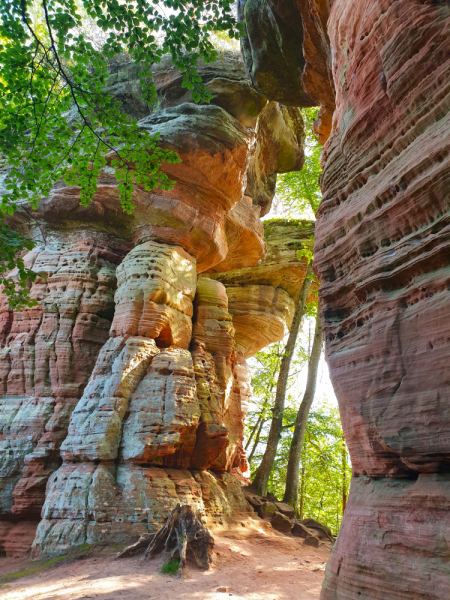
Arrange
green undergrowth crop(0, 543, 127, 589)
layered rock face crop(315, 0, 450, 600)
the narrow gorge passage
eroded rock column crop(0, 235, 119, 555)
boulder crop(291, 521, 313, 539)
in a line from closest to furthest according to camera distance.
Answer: layered rock face crop(315, 0, 450, 600), the narrow gorge passage, green undergrowth crop(0, 543, 127, 589), eroded rock column crop(0, 235, 119, 555), boulder crop(291, 521, 313, 539)

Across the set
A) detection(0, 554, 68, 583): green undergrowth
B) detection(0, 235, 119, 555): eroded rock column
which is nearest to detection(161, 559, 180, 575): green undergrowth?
detection(0, 554, 68, 583): green undergrowth

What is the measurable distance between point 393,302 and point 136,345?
8913 millimetres

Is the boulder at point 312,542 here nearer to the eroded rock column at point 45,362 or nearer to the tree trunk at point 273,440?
the tree trunk at point 273,440

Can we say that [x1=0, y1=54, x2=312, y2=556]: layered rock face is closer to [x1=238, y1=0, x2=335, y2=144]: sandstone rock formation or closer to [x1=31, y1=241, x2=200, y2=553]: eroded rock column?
[x1=31, y1=241, x2=200, y2=553]: eroded rock column

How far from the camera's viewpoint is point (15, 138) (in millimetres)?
6391

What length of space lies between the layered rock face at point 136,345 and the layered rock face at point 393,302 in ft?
23.7

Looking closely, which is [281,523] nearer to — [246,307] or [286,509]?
[286,509]

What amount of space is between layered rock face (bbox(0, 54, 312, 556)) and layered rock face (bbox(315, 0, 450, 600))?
7210 mm

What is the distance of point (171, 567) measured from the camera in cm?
734

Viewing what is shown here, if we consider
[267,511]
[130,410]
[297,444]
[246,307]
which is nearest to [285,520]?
[267,511]

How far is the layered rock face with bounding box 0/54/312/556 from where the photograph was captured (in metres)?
10.2

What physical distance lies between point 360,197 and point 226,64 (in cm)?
1350

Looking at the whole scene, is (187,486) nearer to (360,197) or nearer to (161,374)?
(161,374)

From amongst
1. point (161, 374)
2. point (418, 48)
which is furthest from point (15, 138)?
point (161, 374)
